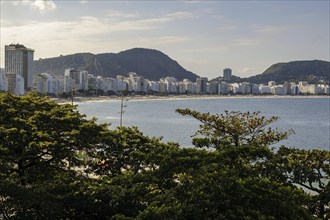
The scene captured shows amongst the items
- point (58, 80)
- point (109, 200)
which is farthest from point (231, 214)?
point (58, 80)

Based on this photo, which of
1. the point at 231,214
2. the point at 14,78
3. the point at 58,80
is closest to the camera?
the point at 231,214

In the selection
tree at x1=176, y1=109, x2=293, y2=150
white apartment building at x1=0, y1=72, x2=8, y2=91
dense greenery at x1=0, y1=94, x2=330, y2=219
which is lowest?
dense greenery at x1=0, y1=94, x2=330, y2=219

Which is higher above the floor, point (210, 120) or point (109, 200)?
point (210, 120)

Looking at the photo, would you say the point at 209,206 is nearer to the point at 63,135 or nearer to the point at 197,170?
the point at 197,170

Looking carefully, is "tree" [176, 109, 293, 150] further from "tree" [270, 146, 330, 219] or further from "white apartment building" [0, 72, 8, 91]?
"white apartment building" [0, 72, 8, 91]

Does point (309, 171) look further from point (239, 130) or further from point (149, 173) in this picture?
point (239, 130)

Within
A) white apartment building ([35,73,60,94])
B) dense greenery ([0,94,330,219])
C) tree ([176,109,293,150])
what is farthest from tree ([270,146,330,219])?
white apartment building ([35,73,60,94])

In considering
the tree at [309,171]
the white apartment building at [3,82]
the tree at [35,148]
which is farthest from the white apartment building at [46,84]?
the tree at [309,171]

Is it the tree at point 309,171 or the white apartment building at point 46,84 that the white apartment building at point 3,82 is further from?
the tree at point 309,171

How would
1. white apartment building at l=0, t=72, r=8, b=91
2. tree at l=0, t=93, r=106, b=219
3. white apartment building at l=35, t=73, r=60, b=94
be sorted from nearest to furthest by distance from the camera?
tree at l=0, t=93, r=106, b=219 < white apartment building at l=0, t=72, r=8, b=91 < white apartment building at l=35, t=73, r=60, b=94
